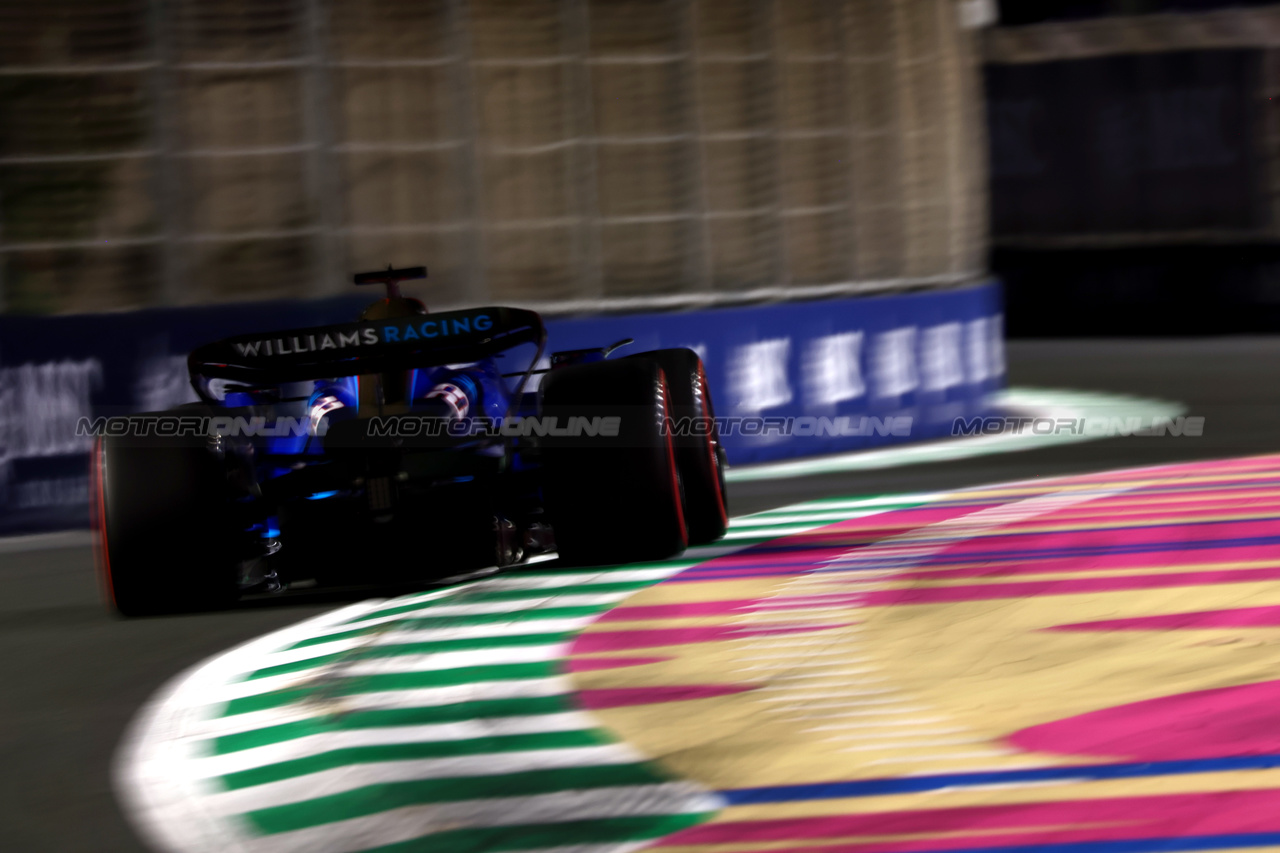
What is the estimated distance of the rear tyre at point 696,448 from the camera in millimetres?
8305

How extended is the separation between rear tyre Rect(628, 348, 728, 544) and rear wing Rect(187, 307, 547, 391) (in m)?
1.07

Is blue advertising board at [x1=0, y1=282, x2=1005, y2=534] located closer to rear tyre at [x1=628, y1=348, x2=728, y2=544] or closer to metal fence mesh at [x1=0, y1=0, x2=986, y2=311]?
metal fence mesh at [x1=0, y1=0, x2=986, y2=311]

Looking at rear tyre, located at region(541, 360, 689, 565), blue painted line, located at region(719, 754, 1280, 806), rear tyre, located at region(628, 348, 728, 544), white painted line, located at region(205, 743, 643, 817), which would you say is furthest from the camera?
rear tyre, located at region(628, 348, 728, 544)

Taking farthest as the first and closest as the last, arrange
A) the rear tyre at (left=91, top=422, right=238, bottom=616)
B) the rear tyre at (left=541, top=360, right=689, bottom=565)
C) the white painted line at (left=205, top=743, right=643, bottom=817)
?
the rear tyre at (left=541, top=360, right=689, bottom=565), the rear tyre at (left=91, top=422, right=238, bottom=616), the white painted line at (left=205, top=743, right=643, bottom=817)

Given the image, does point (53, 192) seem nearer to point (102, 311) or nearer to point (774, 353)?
point (102, 311)

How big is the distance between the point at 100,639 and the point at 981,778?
13.0ft

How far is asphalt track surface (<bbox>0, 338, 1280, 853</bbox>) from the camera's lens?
16.1ft

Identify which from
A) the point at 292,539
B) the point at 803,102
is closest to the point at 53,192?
the point at 292,539

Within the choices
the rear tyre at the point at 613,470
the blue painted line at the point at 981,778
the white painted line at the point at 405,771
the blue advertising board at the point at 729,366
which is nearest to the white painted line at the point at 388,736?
the white painted line at the point at 405,771

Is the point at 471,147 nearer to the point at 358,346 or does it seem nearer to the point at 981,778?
the point at 358,346

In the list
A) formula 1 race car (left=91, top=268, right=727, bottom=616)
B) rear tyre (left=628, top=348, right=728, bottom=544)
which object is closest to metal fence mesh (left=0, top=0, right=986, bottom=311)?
formula 1 race car (left=91, top=268, right=727, bottom=616)

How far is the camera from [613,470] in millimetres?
7641

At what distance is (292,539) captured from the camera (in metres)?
7.65

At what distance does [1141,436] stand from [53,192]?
7.51 meters
